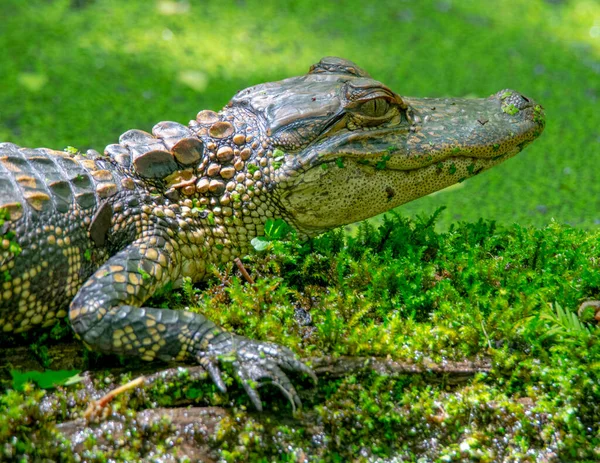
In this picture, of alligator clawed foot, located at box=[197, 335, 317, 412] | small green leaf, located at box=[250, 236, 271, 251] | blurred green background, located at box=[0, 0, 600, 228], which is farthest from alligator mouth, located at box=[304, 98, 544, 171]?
blurred green background, located at box=[0, 0, 600, 228]

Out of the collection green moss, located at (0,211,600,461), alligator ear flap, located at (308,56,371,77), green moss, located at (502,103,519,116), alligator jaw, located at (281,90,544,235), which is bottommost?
green moss, located at (0,211,600,461)

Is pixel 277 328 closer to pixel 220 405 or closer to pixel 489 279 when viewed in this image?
pixel 220 405

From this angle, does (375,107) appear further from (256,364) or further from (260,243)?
(256,364)

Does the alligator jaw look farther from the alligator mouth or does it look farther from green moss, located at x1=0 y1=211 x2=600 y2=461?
green moss, located at x1=0 y1=211 x2=600 y2=461

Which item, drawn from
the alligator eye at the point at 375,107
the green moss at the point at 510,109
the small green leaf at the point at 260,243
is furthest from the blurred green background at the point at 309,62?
the small green leaf at the point at 260,243

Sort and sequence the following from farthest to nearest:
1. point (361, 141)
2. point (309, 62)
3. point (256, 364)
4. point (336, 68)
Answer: point (309, 62) < point (336, 68) < point (361, 141) < point (256, 364)

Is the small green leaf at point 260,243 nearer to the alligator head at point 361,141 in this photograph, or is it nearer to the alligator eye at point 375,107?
the alligator head at point 361,141

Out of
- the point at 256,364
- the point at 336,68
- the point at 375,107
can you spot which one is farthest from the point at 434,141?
the point at 256,364

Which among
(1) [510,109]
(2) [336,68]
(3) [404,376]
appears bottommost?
(3) [404,376]

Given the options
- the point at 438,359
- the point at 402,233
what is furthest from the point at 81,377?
the point at 402,233
